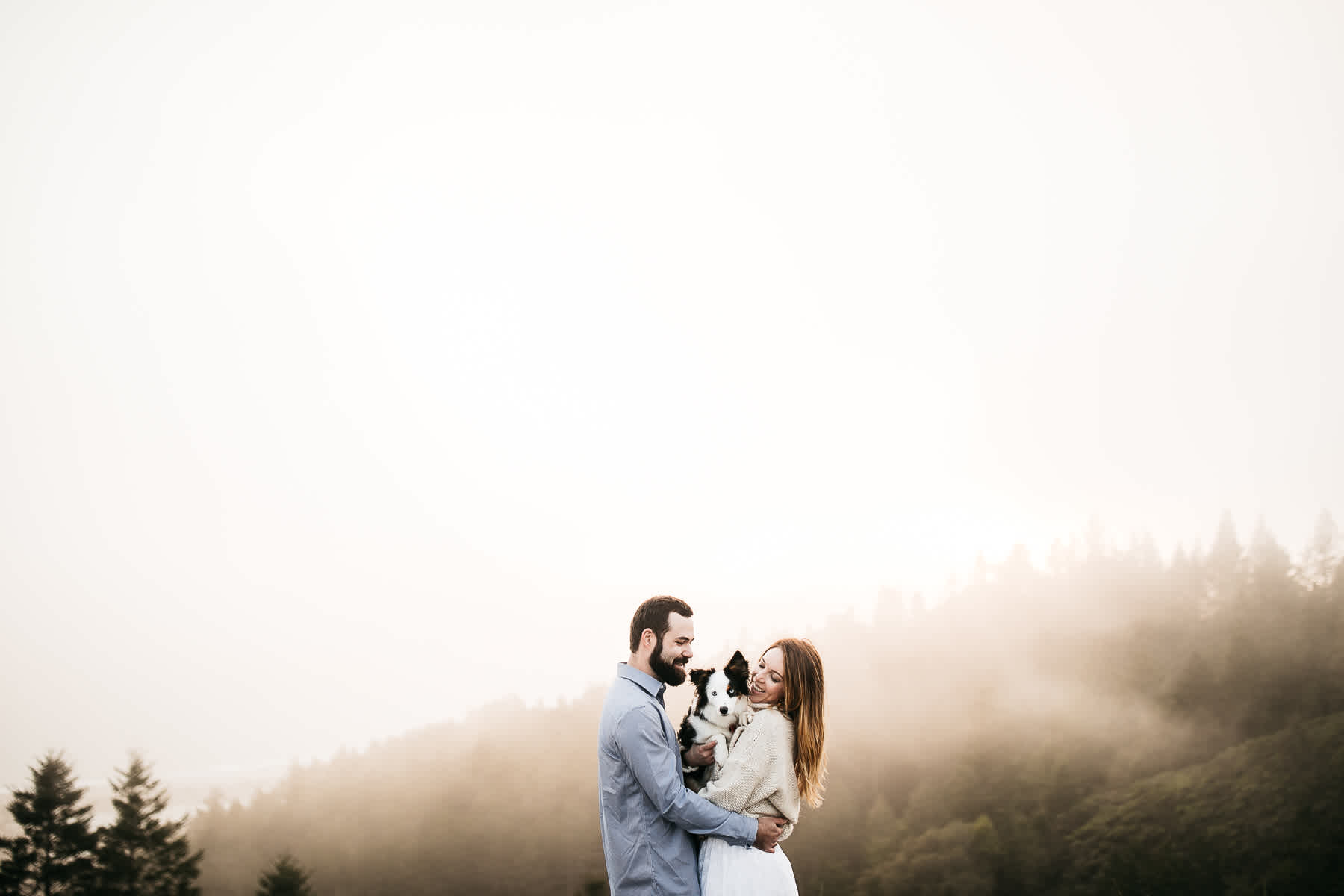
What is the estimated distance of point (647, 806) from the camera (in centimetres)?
459

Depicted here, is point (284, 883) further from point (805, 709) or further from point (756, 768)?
point (805, 709)

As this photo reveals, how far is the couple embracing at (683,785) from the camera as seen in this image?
14.8 ft

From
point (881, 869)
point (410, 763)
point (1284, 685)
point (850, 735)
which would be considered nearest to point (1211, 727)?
point (1284, 685)

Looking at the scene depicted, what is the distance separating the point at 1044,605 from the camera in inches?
3932

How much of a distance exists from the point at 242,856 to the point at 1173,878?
11141 centimetres

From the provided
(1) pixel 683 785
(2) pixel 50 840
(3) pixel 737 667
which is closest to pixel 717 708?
(3) pixel 737 667

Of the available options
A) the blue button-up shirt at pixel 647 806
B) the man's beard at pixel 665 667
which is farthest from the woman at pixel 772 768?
the man's beard at pixel 665 667

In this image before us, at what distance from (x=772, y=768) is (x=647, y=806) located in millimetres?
776

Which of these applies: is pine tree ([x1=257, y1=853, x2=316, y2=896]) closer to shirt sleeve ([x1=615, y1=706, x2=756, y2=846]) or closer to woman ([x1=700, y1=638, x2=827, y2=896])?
woman ([x1=700, y1=638, x2=827, y2=896])

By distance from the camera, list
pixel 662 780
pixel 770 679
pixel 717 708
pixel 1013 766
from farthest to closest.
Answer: pixel 1013 766 < pixel 717 708 < pixel 770 679 < pixel 662 780

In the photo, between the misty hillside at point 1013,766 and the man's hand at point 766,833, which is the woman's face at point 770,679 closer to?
the man's hand at point 766,833

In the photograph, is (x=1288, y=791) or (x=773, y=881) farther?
(x=1288, y=791)

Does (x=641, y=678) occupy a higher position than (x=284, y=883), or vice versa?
(x=641, y=678)

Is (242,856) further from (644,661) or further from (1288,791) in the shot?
(644,661)
